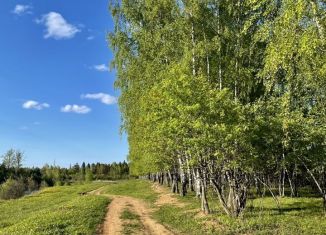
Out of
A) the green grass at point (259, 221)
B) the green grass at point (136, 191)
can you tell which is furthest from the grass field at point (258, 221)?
the green grass at point (136, 191)

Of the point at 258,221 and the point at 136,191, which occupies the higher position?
the point at 136,191

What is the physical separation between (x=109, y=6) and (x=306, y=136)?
24.5m

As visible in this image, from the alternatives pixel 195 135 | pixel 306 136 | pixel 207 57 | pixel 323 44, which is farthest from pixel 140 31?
pixel 323 44

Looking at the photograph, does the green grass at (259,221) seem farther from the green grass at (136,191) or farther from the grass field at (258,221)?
the green grass at (136,191)

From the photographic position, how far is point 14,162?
14825 cm

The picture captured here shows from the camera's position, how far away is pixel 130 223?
26.1m

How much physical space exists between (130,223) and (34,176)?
12604 cm

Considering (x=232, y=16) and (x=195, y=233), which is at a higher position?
(x=232, y=16)

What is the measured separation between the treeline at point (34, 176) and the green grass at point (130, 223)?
6186cm

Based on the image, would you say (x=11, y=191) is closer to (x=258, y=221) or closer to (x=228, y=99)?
(x=228, y=99)

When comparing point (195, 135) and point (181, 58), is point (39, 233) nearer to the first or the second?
Result: point (195, 135)

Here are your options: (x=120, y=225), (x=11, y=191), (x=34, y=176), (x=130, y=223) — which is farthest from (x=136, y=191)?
(x=34, y=176)

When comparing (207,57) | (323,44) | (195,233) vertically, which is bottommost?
(195,233)

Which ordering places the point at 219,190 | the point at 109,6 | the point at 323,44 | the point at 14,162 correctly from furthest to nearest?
1. the point at 14,162
2. the point at 109,6
3. the point at 219,190
4. the point at 323,44
